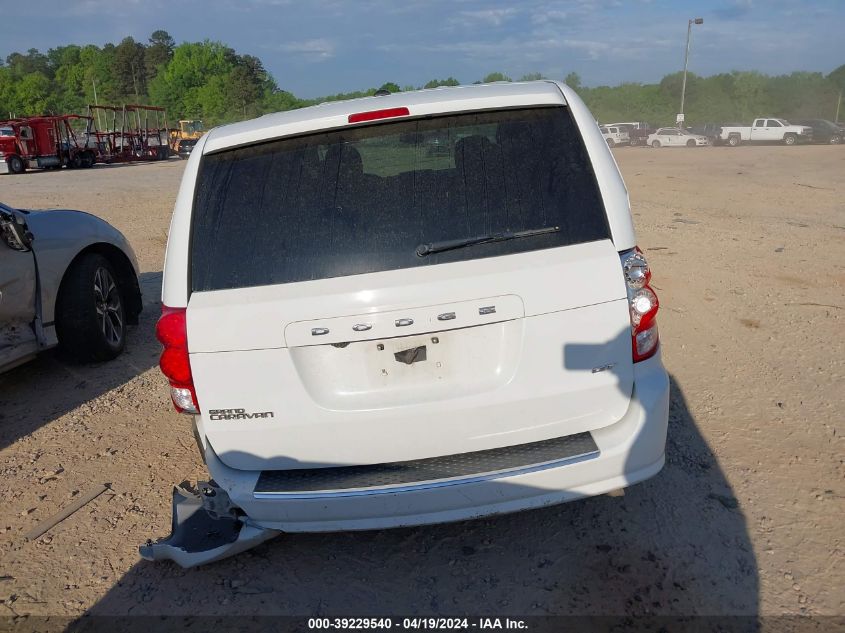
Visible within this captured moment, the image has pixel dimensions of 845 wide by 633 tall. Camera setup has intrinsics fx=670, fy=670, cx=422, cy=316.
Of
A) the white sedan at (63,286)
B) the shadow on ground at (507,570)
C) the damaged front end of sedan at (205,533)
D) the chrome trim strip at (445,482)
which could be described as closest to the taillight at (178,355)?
the damaged front end of sedan at (205,533)

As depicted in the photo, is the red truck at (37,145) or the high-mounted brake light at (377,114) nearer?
the high-mounted brake light at (377,114)

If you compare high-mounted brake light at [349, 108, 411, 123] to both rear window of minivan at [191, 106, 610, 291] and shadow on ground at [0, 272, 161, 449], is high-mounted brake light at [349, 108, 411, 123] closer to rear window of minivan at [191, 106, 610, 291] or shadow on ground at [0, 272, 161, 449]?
rear window of minivan at [191, 106, 610, 291]

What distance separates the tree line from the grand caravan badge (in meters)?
34.9

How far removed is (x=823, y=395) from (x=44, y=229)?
5.74 meters

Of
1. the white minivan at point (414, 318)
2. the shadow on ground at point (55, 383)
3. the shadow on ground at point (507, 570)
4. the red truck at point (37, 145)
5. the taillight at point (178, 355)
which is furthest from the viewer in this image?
the red truck at point (37, 145)

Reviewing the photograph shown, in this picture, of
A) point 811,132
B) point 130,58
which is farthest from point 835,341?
point 130,58

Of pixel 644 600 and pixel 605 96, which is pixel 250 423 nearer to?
pixel 644 600

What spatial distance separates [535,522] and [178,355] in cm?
184

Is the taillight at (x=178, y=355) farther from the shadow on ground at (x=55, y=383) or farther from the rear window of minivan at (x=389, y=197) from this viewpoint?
the shadow on ground at (x=55, y=383)

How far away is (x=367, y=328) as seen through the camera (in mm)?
2363

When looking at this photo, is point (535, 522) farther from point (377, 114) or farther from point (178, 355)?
point (377, 114)

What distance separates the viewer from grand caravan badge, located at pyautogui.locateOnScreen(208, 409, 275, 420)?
2496 millimetres

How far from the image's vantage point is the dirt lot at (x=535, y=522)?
9.09 ft

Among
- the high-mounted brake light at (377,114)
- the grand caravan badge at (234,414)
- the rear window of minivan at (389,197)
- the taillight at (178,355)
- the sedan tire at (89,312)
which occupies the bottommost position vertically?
the sedan tire at (89,312)
